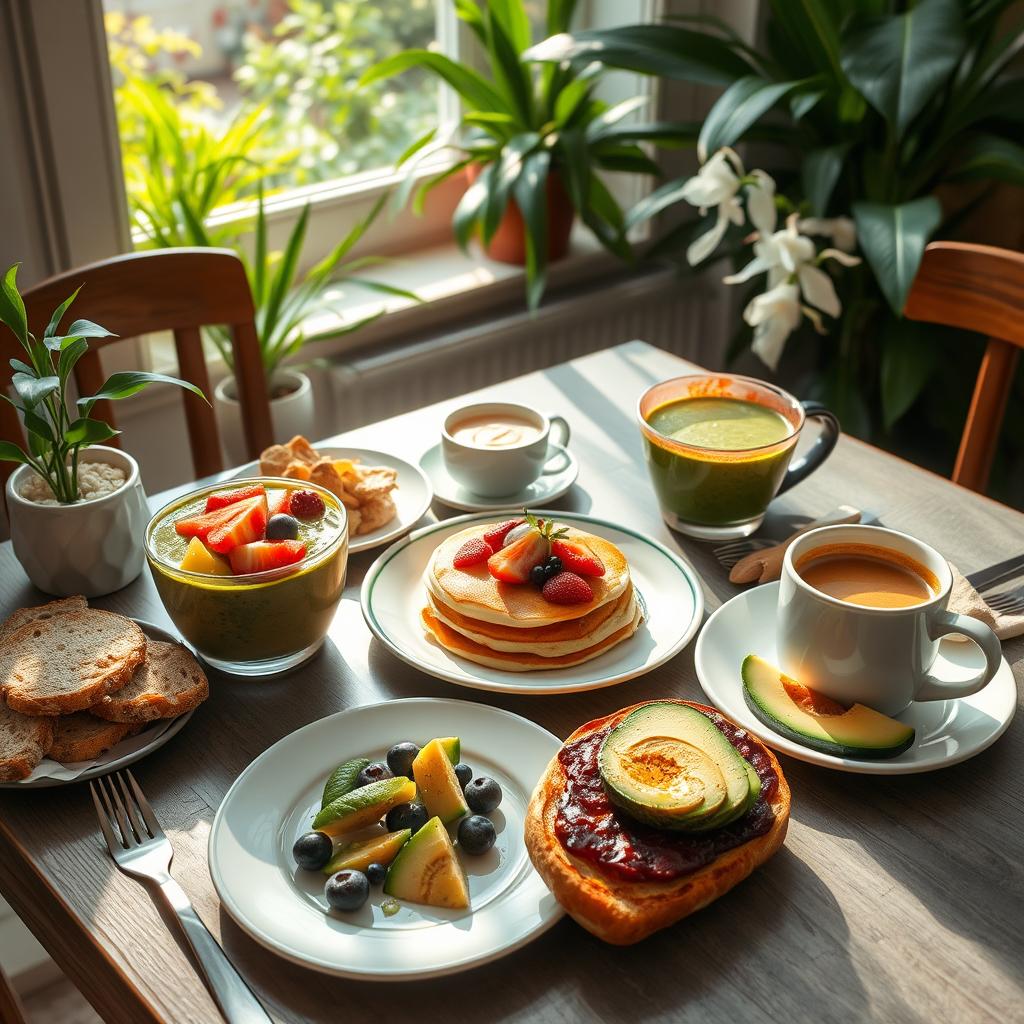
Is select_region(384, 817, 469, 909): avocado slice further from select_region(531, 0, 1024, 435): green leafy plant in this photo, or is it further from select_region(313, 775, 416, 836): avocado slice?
select_region(531, 0, 1024, 435): green leafy plant

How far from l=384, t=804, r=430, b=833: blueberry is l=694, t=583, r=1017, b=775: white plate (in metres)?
0.28

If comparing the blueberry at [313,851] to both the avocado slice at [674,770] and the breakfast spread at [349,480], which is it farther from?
the breakfast spread at [349,480]

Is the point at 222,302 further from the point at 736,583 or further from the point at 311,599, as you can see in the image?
the point at 736,583

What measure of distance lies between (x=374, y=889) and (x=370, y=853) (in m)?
0.02

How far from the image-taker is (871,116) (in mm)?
2230

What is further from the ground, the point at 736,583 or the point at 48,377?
the point at 48,377

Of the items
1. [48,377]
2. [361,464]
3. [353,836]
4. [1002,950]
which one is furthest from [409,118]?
[1002,950]

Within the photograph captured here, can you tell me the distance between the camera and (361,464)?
4.43ft

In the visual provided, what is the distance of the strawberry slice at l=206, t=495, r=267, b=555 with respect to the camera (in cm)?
98

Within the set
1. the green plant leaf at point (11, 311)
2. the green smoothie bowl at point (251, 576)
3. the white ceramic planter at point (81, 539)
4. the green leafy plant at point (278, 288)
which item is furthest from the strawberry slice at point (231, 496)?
the green leafy plant at point (278, 288)

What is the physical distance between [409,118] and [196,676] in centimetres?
196

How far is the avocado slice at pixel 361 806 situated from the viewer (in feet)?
2.70

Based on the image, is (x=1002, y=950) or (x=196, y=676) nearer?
(x=1002, y=950)

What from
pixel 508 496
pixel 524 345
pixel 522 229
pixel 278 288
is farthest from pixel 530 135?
pixel 508 496
